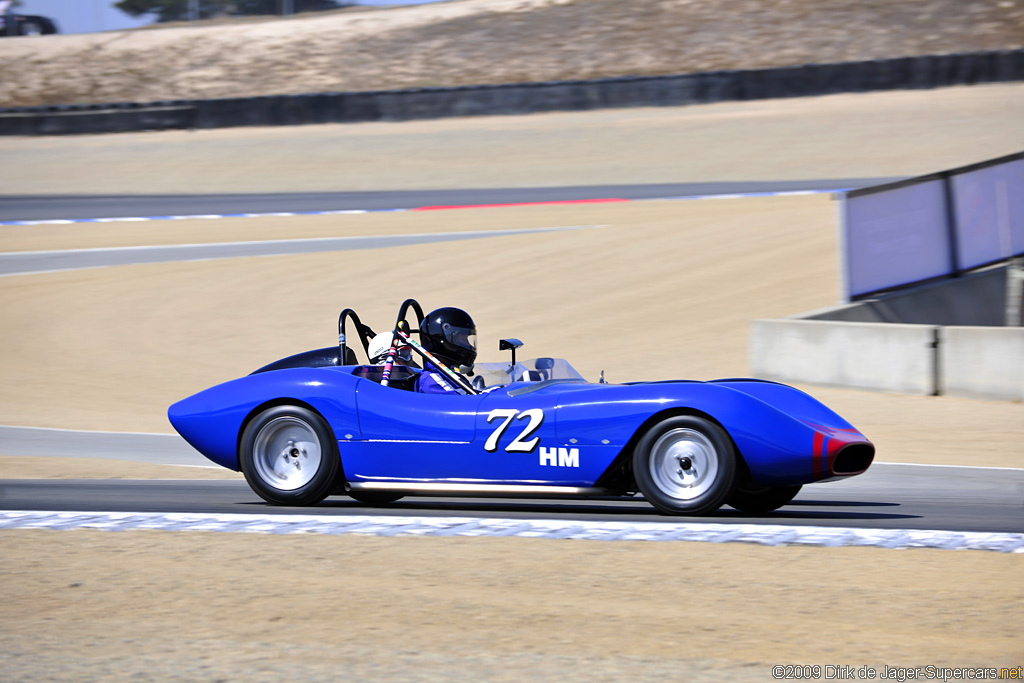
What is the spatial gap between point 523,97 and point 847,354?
2091cm

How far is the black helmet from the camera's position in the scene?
7449 millimetres

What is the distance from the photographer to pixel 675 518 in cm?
662

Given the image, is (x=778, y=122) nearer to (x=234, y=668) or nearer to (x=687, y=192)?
(x=687, y=192)

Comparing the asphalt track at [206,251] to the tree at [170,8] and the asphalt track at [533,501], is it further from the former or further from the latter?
the tree at [170,8]

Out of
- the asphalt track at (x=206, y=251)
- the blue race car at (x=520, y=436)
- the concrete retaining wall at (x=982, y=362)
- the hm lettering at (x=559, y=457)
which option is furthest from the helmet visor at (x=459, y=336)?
the asphalt track at (x=206, y=251)

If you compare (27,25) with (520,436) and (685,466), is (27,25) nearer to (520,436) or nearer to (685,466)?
(520,436)

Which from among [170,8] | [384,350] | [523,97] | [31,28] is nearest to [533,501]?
[384,350]

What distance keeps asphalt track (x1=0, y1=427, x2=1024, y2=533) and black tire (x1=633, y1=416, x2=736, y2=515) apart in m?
0.13

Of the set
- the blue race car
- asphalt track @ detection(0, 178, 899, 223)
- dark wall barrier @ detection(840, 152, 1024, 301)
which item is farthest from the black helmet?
asphalt track @ detection(0, 178, 899, 223)

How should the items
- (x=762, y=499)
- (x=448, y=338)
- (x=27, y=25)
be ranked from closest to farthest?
(x=762, y=499)
(x=448, y=338)
(x=27, y=25)

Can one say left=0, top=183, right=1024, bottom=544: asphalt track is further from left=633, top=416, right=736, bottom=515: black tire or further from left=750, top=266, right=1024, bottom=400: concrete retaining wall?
left=750, top=266, right=1024, bottom=400: concrete retaining wall

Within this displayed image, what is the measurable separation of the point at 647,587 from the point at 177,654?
1.92 metres

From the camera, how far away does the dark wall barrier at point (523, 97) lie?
30.2 m

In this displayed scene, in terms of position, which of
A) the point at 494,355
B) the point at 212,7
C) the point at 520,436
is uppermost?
the point at 212,7
